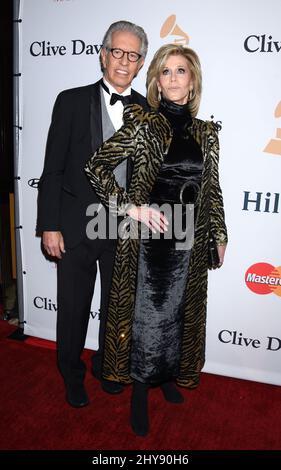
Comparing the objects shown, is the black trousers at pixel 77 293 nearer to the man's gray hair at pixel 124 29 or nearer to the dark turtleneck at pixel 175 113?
the dark turtleneck at pixel 175 113

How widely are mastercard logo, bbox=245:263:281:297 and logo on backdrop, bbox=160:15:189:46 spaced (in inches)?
58.2

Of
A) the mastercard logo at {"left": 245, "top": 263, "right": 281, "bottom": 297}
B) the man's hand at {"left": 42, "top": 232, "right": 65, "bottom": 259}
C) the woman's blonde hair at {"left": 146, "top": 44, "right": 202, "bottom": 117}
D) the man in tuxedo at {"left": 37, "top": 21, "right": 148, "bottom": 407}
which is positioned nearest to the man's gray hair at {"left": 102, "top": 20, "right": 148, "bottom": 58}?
the man in tuxedo at {"left": 37, "top": 21, "right": 148, "bottom": 407}

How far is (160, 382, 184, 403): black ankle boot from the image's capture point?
2438 millimetres

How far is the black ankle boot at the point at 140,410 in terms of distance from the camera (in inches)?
84.4

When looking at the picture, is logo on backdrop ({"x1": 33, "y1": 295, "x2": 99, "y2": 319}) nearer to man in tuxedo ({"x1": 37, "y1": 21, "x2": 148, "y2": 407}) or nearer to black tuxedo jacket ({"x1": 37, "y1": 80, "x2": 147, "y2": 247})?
man in tuxedo ({"x1": 37, "y1": 21, "x2": 148, "y2": 407})

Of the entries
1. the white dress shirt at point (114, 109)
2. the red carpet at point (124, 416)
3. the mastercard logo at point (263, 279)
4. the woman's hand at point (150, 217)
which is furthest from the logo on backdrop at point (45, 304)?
the white dress shirt at point (114, 109)

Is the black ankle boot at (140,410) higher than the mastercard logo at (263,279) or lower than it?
lower

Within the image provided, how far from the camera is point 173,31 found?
7.55 ft

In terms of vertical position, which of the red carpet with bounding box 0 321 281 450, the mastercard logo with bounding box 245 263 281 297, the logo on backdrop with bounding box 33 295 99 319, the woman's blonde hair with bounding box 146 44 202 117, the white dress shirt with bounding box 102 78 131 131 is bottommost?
the red carpet with bounding box 0 321 281 450

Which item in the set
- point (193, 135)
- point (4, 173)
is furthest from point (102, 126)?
point (4, 173)

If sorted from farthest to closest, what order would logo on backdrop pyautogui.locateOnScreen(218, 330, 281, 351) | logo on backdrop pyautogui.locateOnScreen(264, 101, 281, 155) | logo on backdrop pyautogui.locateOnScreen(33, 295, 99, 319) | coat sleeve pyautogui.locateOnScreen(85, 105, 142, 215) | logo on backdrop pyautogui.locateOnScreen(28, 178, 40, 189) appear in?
logo on backdrop pyautogui.locateOnScreen(33, 295, 99, 319), logo on backdrop pyautogui.locateOnScreen(28, 178, 40, 189), logo on backdrop pyautogui.locateOnScreen(218, 330, 281, 351), logo on backdrop pyautogui.locateOnScreen(264, 101, 281, 155), coat sleeve pyautogui.locateOnScreen(85, 105, 142, 215)

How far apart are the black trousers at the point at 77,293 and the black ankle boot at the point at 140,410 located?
0.40 meters

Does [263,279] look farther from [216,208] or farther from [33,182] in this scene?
[33,182]
